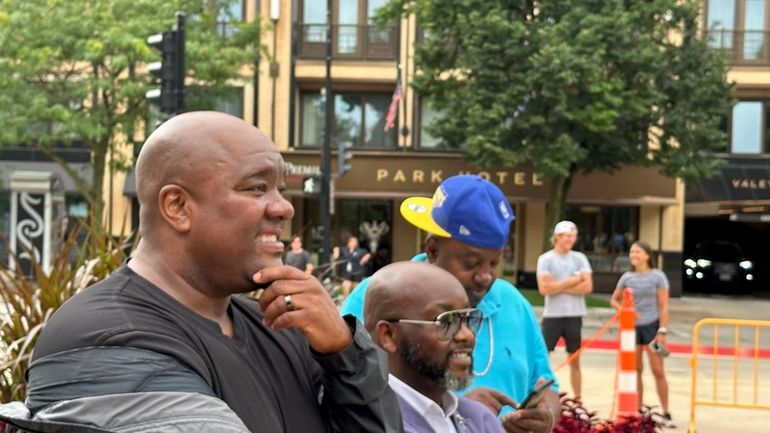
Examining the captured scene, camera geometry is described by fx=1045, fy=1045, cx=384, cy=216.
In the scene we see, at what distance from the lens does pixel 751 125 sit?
31.1 meters

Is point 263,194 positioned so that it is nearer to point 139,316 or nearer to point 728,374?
point 139,316

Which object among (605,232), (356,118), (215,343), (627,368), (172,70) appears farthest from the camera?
(605,232)

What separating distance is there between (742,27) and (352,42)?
11404mm

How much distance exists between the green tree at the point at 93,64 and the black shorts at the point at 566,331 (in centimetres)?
1512

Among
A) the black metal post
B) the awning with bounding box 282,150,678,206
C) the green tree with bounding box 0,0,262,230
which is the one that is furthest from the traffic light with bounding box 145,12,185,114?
the awning with bounding box 282,150,678,206

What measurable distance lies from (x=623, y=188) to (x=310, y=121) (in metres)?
9.34

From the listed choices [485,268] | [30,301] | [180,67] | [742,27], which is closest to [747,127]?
[742,27]

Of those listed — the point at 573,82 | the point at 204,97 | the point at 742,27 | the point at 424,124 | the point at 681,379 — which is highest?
the point at 742,27

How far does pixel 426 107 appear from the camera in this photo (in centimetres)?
3078

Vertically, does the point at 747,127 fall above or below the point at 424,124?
above

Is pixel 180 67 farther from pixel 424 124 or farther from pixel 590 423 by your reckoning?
pixel 424 124

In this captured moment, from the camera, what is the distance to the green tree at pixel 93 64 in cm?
2428

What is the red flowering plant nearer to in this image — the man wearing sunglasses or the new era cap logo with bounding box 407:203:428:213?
the new era cap logo with bounding box 407:203:428:213

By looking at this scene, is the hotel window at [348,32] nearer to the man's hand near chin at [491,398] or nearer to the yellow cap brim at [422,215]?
the yellow cap brim at [422,215]
